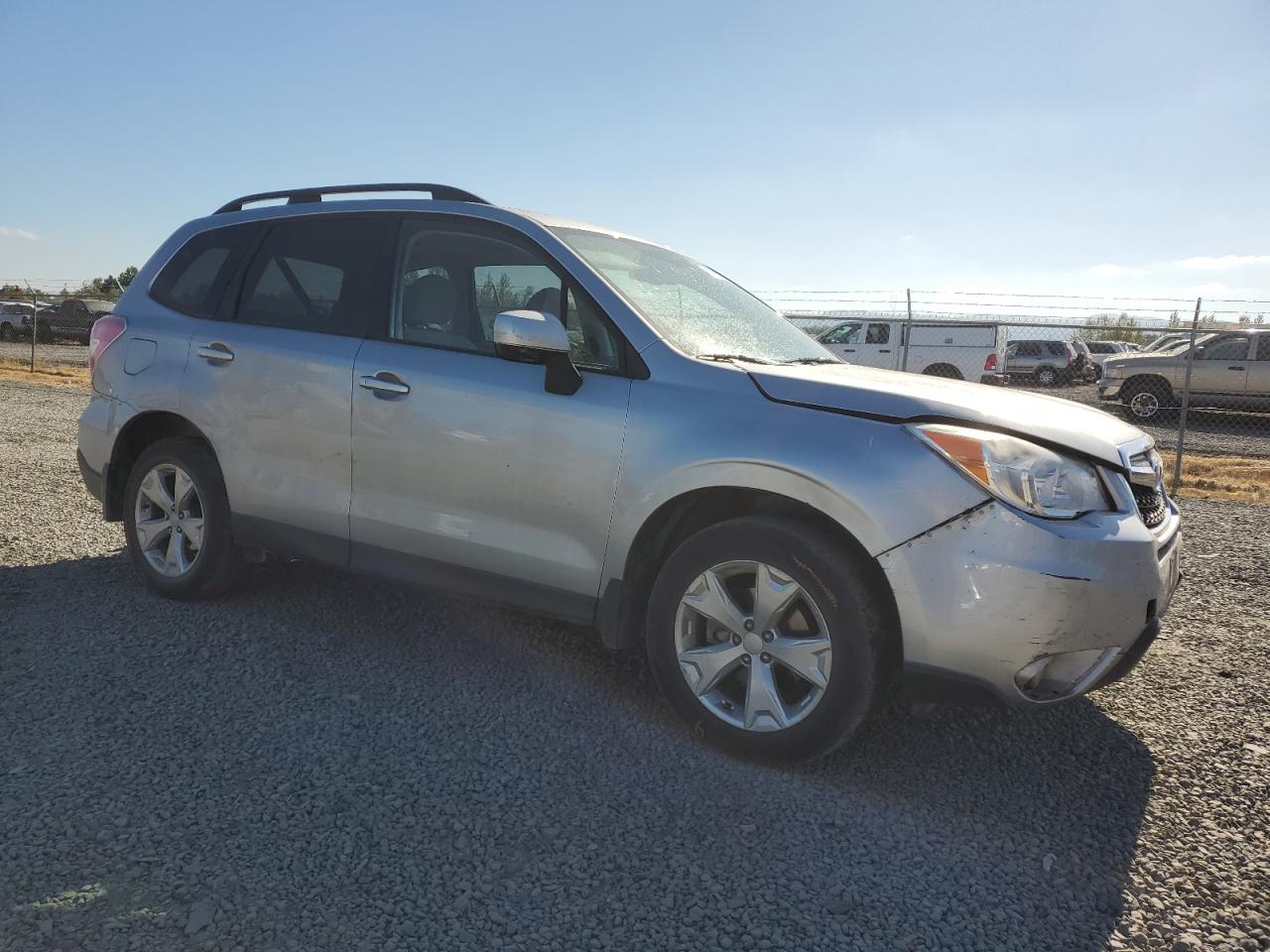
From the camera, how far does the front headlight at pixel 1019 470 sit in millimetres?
2771

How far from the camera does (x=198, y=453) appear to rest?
445 cm

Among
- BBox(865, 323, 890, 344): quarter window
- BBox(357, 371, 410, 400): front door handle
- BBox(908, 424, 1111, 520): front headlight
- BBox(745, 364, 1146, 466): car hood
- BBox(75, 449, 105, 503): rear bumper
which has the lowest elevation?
BBox(75, 449, 105, 503): rear bumper

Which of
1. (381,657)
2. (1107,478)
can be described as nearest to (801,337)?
(1107,478)

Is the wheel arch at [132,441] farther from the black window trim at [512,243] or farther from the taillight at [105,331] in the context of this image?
the black window trim at [512,243]

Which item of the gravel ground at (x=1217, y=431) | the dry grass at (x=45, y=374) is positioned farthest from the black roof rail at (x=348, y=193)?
the dry grass at (x=45, y=374)

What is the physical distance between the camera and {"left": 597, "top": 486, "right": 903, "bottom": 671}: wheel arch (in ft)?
10.5

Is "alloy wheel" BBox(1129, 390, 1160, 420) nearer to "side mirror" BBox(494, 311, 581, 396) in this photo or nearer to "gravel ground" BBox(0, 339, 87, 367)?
"side mirror" BBox(494, 311, 581, 396)

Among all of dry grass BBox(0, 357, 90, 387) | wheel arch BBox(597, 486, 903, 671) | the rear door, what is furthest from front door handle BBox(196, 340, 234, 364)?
dry grass BBox(0, 357, 90, 387)

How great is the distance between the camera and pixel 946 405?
9.64 ft

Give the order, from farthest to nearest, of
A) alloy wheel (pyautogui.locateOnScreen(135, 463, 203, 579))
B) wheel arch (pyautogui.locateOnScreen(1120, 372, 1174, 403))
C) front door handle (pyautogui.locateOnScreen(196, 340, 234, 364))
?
wheel arch (pyautogui.locateOnScreen(1120, 372, 1174, 403))
alloy wheel (pyautogui.locateOnScreen(135, 463, 203, 579))
front door handle (pyautogui.locateOnScreen(196, 340, 234, 364))

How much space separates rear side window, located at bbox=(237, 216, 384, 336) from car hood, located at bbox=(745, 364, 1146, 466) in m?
1.80

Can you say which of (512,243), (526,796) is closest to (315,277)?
(512,243)

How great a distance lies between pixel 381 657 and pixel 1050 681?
2599 millimetres

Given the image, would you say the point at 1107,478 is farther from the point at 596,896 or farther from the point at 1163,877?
the point at 596,896
